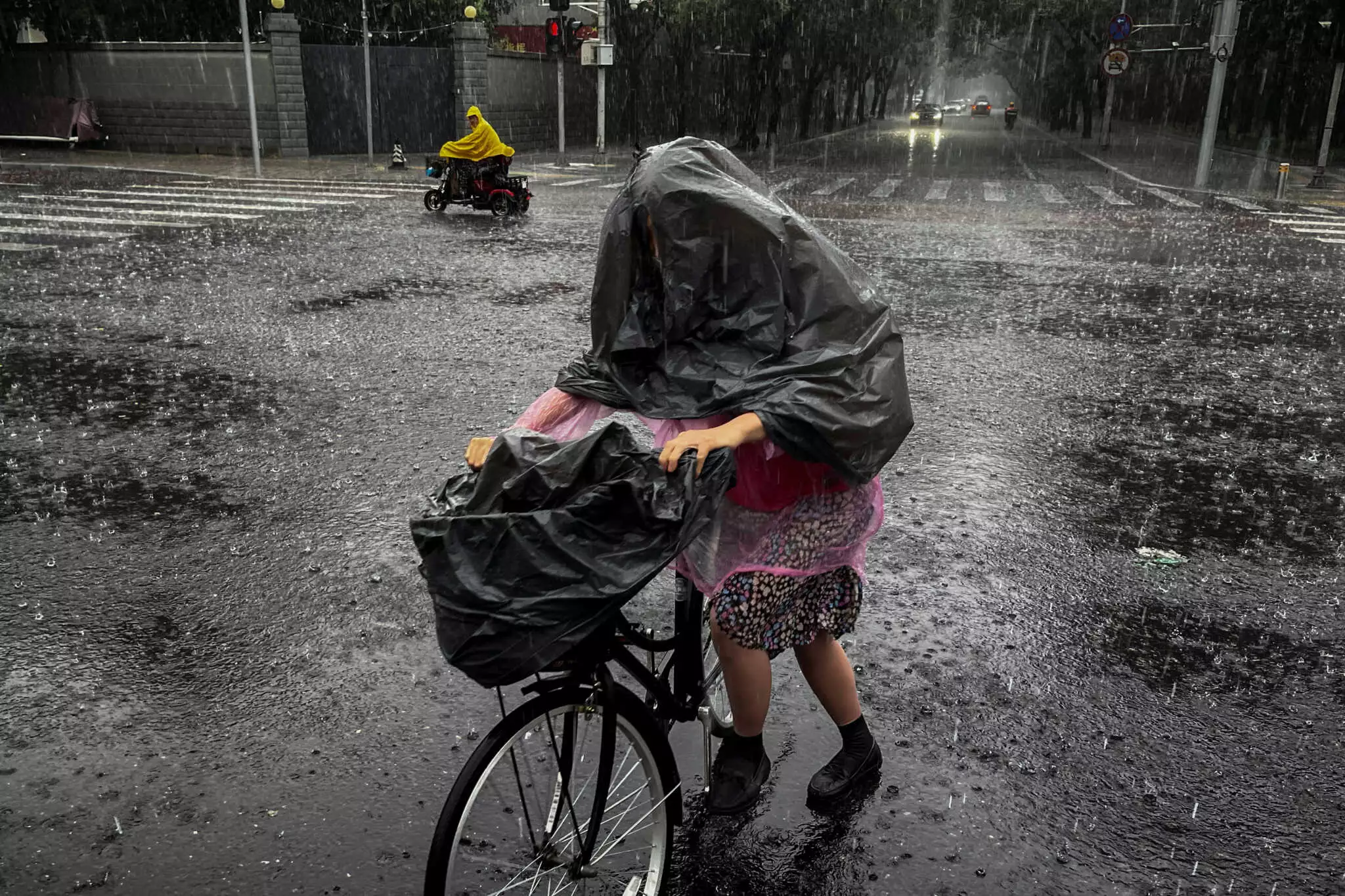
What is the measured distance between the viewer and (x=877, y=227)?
50.2 ft

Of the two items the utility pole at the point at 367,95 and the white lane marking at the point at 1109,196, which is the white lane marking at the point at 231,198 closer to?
the utility pole at the point at 367,95

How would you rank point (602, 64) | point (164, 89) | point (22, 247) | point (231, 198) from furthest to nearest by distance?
point (602, 64), point (164, 89), point (231, 198), point (22, 247)

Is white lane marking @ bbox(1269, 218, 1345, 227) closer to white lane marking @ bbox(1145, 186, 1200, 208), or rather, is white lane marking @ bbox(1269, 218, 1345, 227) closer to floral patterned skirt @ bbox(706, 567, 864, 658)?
white lane marking @ bbox(1145, 186, 1200, 208)

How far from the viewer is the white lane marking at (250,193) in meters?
18.2

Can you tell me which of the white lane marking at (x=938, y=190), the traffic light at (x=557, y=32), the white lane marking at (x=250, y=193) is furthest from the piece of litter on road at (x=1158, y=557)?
the traffic light at (x=557, y=32)

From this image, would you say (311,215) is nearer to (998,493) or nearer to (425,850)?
(998,493)

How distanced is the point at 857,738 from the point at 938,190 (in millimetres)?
20167

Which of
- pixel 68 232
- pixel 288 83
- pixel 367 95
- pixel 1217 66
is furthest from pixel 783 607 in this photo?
pixel 288 83

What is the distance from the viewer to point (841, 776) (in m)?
2.97

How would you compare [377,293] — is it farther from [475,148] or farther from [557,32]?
[557,32]

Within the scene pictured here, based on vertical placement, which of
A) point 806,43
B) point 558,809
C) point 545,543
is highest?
point 806,43

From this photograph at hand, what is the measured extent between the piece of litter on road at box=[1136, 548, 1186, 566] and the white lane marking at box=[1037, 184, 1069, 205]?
1585 cm

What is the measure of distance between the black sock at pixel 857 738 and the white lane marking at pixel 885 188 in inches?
706

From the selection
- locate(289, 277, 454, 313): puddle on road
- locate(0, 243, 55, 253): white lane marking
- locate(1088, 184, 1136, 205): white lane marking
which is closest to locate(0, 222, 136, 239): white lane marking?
locate(0, 243, 55, 253): white lane marking
